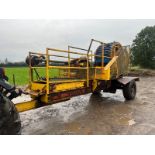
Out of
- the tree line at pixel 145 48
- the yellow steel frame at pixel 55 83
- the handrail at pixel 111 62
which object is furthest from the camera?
the tree line at pixel 145 48

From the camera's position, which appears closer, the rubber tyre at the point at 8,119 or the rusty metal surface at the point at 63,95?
the rubber tyre at the point at 8,119

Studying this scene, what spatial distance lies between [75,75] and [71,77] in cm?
17

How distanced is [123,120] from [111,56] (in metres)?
2.63

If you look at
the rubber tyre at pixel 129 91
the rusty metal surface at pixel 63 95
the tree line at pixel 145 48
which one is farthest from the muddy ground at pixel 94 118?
the tree line at pixel 145 48

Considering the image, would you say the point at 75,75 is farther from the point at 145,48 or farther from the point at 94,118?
the point at 145,48

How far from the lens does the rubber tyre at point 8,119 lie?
3371 mm

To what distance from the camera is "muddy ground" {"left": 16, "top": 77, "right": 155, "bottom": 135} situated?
4785mm

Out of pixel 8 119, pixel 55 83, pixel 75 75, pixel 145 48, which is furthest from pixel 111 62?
pixel 145 48

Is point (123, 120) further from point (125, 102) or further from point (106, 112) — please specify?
point (125, 102)

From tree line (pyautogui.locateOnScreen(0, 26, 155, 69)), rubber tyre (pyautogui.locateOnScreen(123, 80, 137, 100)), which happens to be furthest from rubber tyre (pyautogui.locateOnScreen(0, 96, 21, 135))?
tree line (pyautogui.locateOnScreen(0, 26, 155, 69))

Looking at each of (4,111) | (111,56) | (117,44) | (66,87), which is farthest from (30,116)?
(117,44)

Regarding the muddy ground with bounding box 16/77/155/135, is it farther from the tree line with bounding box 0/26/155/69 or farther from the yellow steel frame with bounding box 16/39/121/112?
the tree line with bounding box 0/26/155/69

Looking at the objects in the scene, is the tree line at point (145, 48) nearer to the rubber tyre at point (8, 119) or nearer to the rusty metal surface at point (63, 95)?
the rusty metal surface at point (63, 95)

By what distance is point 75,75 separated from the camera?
654 centimetres
